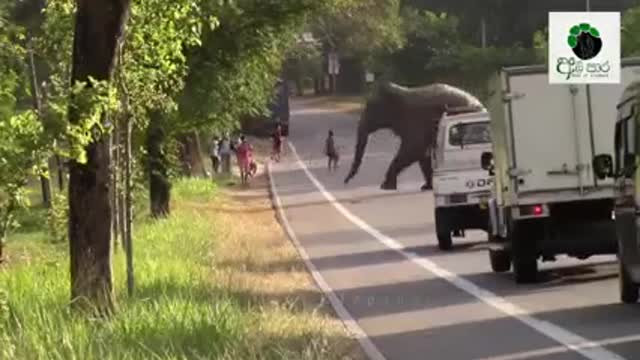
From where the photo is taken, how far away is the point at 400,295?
15922mm

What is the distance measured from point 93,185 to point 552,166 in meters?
7.21

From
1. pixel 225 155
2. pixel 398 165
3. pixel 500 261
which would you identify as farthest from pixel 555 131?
pixel 225 155

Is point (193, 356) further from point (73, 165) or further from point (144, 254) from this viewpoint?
point (144, 254)

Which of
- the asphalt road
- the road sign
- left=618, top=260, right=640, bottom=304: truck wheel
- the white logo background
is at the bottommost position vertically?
the asphalt road

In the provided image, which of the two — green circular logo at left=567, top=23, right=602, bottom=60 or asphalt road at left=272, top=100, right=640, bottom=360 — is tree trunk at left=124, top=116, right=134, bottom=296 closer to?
asphalt road at left=272, top=100, right=640, bottom=360

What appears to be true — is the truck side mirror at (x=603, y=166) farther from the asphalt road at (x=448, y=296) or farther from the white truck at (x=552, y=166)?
the white truck at (x=552, y=166)

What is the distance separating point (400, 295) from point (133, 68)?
4.54 meters

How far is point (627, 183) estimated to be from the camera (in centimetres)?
1321

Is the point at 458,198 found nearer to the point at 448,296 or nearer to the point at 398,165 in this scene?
the point at 448,296

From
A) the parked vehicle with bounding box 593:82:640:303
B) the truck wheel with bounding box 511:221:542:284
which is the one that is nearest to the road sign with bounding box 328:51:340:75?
the truck wheel with bounding box 511:221:542:284

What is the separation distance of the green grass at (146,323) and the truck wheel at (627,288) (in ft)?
12.1

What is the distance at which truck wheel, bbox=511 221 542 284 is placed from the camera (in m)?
16.0

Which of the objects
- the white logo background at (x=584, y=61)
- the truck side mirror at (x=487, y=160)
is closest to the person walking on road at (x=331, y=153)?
the white logo background at (x=584, y=61)

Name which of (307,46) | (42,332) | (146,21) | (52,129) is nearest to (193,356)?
(42,332)
